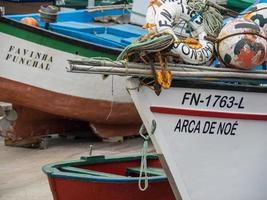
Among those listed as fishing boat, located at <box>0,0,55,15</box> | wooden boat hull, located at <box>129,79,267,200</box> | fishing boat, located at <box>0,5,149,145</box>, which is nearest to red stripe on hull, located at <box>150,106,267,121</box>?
wooden boat hull, located at <box>129,79,267,200</box>

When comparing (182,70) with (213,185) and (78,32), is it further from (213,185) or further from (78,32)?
(78,32)

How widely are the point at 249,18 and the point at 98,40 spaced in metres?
3.23

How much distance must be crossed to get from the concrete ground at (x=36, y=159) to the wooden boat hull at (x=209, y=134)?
171cm

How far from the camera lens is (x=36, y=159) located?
7887 mm

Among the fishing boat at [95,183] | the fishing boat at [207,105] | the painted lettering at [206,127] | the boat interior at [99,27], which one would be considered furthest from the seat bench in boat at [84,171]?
the boat interior at [99,27]

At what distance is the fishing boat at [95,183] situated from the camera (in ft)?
18.5

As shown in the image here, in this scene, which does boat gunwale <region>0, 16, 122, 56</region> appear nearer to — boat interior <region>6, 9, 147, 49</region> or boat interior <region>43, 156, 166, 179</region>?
boat interior <region>6, 9, 147, 49</region>

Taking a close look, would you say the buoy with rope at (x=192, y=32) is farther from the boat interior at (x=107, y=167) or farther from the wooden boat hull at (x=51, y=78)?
the wooden boat hull at (x=51, y=78)

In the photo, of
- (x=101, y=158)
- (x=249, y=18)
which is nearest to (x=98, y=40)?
(x=101, y=158)

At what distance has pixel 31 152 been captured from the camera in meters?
8.24

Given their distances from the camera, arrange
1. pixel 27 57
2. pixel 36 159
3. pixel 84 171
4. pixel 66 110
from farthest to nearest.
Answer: pixel 66 110
pixel 27 57
pixel 36 159
pixel 84 171

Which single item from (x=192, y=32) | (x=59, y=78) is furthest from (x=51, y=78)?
(x=192, y=32)

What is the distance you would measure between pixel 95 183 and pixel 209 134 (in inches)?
39.8

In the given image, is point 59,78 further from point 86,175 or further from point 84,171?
point 86,175
